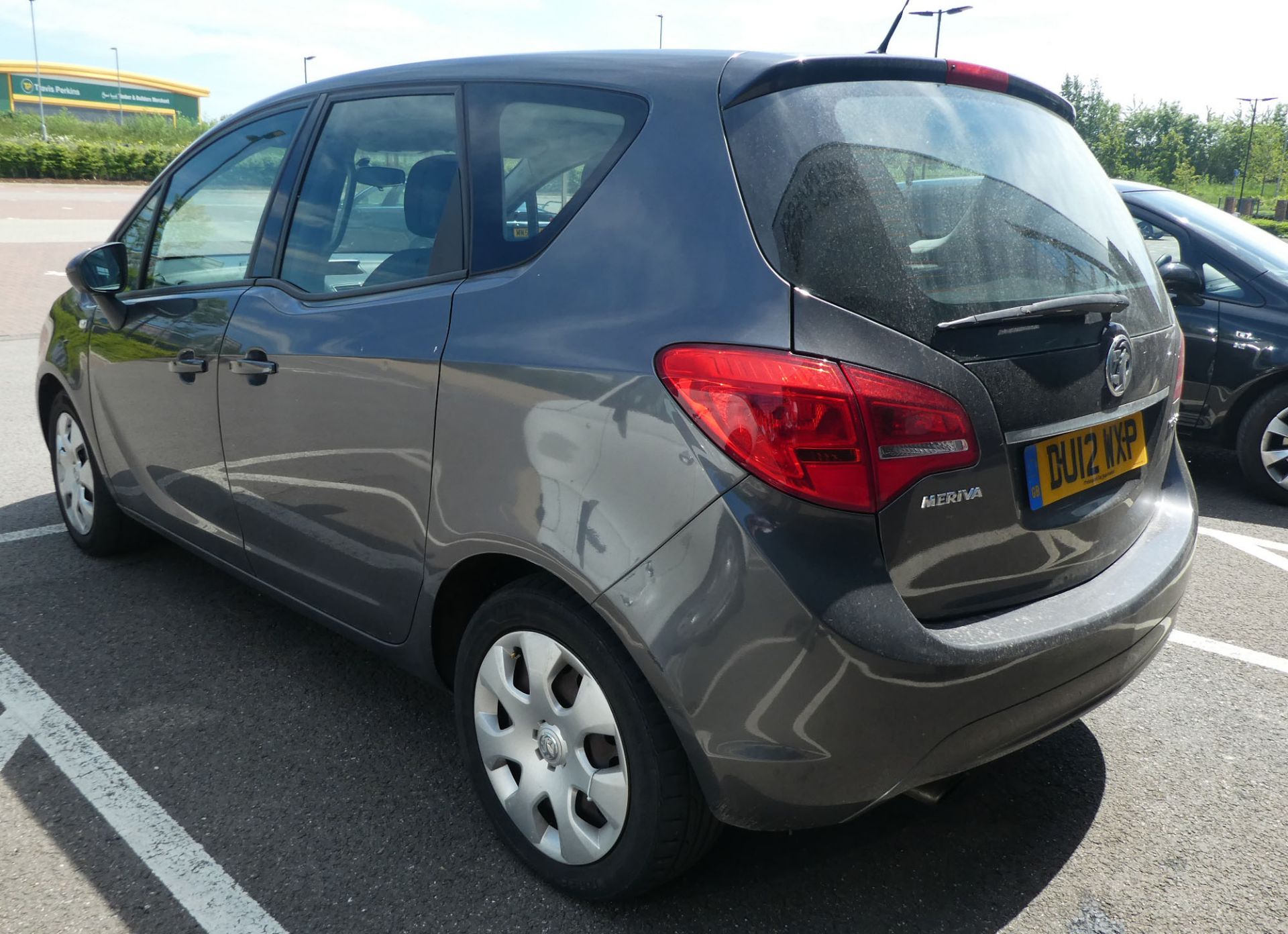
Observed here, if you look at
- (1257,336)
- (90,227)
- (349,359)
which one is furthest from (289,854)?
(90,227)

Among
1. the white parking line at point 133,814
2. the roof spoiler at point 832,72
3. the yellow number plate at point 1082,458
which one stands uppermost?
the roof spoiler at point 832,72

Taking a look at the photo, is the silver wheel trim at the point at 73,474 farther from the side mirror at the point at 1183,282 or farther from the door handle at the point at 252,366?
the side mirror at the point at 1183,282

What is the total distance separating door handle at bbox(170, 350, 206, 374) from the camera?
320 centimetres

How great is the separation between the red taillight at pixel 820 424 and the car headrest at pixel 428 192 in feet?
3.26

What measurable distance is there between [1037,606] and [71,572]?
3.67 meters

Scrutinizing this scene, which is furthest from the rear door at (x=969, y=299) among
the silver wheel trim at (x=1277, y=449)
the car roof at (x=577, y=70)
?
the silver wheel trim at (x=1277, y=449)

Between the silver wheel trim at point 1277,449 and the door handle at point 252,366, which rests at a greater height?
the door handle at point 252,366

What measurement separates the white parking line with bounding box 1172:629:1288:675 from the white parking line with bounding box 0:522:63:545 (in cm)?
447

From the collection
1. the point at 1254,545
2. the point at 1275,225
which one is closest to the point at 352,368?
the point at 1254,545

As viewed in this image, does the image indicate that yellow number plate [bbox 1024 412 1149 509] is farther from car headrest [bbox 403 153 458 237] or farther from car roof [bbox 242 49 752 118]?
car headrest [bbox 403 153 458 237]

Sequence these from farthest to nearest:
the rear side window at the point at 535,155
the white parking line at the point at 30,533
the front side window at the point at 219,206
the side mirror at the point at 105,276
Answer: the white parking line at the point at 30,533 < the side mirror at the point at 105,276 < the front side window at the point at 219,206 < the rear side window at the point at 535,155

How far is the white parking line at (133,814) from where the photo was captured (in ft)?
7.54

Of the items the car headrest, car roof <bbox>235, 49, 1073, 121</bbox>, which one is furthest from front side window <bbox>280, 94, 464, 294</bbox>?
car roof <bbox>235, 49, 1073, 121</bbox>

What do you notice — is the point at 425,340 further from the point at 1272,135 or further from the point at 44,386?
the point at 1272,135
